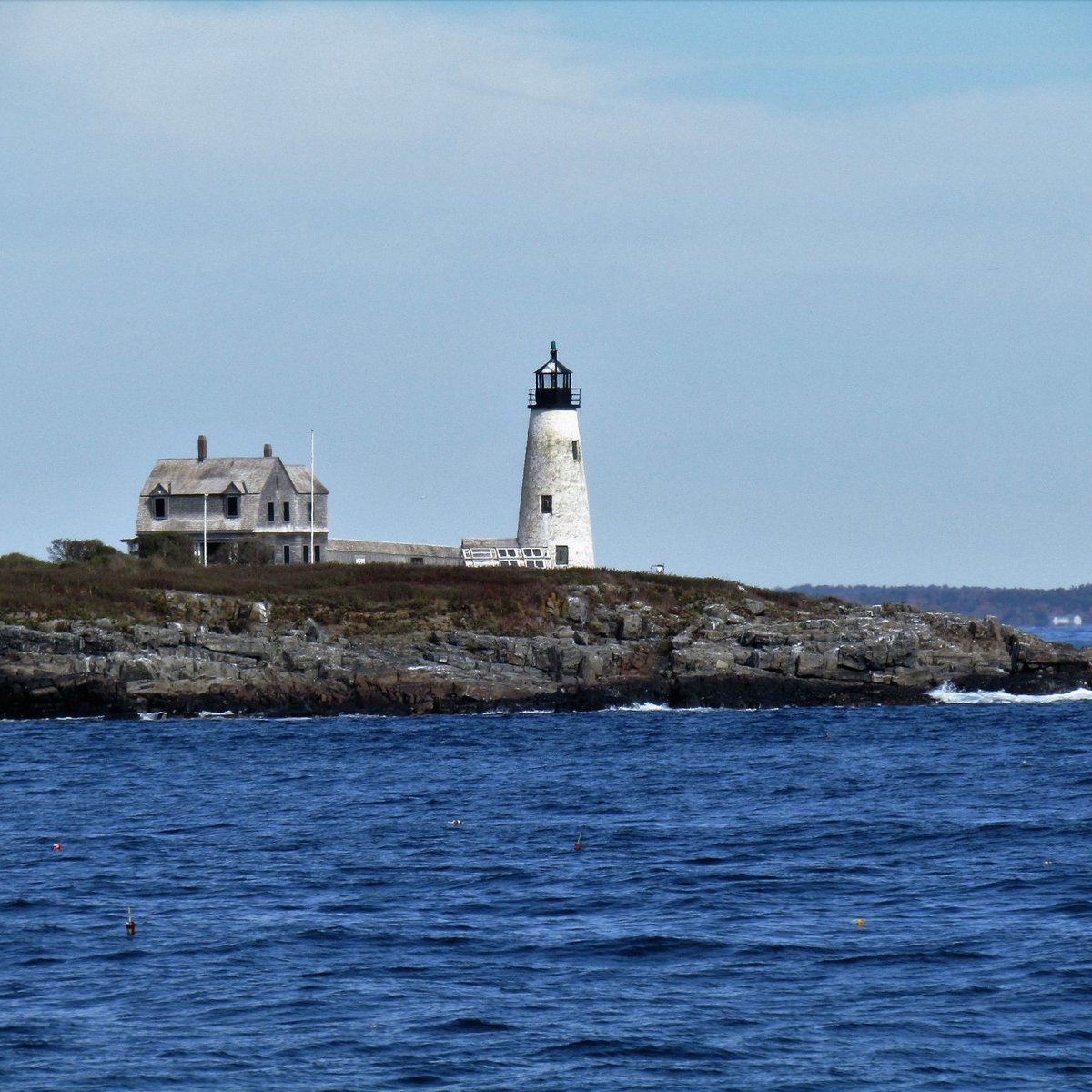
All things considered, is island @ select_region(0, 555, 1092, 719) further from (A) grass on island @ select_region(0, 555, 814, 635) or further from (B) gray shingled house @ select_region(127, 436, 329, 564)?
(B) gray shingled house @ select_region(127, 436, 329, 564)

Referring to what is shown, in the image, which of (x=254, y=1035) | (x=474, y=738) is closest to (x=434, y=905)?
(x=254, y=1035)

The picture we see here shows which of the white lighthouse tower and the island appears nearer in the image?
the island

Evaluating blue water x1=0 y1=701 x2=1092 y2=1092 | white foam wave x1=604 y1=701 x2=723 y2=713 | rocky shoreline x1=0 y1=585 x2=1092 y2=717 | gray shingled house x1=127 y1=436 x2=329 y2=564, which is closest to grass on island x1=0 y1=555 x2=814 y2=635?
rocky shoreline x1=0 y1=585 x2=1092 y2=717

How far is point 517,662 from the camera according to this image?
63.5 m

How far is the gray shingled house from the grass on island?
31.4 feet

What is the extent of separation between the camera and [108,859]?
29688 mm

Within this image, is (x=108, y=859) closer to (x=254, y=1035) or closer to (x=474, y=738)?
(x=254, y=1035)

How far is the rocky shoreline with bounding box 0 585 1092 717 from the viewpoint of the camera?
195 feet

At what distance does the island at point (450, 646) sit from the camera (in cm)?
5962

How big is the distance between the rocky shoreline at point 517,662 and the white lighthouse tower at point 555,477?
10.7 metres

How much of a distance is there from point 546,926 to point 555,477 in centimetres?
5744

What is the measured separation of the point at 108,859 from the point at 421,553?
5699cm

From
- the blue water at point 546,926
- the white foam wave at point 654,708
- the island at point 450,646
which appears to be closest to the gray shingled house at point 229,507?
the island at point 450,646

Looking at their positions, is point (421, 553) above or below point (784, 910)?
above
